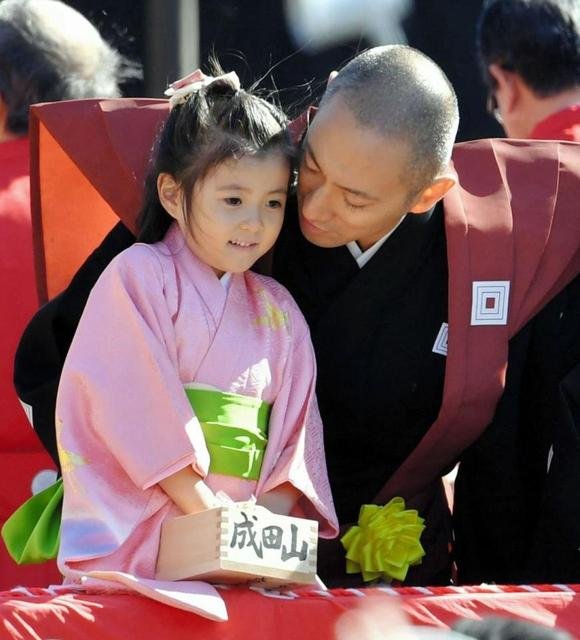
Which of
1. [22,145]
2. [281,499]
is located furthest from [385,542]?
[22,145]

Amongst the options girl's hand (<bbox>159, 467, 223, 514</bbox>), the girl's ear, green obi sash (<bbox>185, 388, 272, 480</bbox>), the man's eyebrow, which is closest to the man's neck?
the man's eyebrow

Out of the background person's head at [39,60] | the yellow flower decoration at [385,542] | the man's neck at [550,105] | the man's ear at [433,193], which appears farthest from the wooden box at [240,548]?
the man's neck at [550,105]

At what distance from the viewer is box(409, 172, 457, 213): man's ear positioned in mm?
2379

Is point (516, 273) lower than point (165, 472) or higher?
higher

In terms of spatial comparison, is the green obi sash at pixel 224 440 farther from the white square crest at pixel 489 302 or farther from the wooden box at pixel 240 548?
the white square crest at pixel 489 302

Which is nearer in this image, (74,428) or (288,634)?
(288,634)

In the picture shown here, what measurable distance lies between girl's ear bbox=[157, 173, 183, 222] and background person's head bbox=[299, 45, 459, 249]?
0.20 metres

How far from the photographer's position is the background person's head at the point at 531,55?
9.94 ft

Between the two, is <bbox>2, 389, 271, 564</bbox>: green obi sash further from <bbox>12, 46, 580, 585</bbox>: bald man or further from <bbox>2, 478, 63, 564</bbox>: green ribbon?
<bbox>12, 46, 580, 585</bbox>: bald man

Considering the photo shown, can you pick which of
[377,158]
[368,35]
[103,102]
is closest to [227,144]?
[377,158]

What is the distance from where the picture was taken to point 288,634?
1972 mm

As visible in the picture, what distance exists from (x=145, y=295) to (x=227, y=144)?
9.8 inches

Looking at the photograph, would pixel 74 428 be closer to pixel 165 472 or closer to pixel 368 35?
pixel 165 472

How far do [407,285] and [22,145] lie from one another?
888mm
